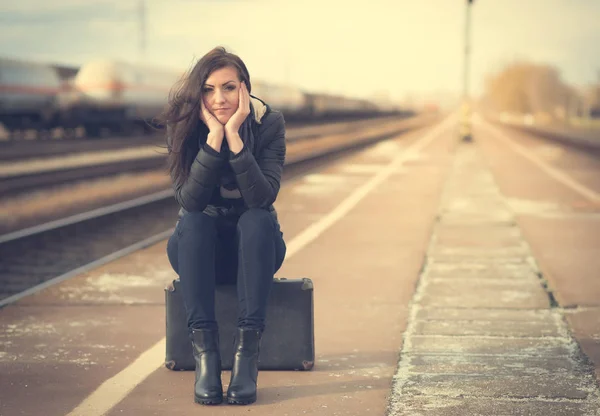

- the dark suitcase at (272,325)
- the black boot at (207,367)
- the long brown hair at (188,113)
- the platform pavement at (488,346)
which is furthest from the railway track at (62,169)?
the black boot at (207,367)

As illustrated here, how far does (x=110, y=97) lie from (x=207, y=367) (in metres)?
36.3

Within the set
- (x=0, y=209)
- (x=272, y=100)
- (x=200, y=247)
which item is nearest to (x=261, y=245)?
(x=200, y=247)

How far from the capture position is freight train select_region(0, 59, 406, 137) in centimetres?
3588

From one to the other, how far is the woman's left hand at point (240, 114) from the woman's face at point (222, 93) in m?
0.03

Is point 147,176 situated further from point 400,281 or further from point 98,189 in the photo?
point 400,281

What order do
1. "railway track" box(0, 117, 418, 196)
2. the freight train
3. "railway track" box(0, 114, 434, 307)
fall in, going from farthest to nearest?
the freight train
"railway track" box(0, 117, 418, 196)
"railway track" box(0, 114, 434, 307)

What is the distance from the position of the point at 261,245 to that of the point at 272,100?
5751 cm

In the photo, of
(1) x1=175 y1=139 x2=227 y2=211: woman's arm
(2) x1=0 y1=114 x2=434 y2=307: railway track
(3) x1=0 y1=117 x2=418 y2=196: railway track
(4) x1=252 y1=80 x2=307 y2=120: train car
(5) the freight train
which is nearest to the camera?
(1) x1=175 y1=139 x2=227 y2=211: woman's arm

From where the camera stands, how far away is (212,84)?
4.39 meters

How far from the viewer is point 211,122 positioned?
4.35m

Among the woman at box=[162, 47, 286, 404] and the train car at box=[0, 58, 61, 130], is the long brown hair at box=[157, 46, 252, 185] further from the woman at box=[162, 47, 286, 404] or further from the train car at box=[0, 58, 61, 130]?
the train car at box=[0, 58, 61, 130]

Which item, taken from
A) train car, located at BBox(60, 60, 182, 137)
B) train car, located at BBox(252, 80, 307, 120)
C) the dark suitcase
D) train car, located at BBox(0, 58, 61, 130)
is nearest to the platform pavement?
the dark suitcase

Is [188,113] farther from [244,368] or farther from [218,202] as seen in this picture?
[244,368]

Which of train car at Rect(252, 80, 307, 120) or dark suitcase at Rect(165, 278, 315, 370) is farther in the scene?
train car at Rect(252, 80, 307, 120)
